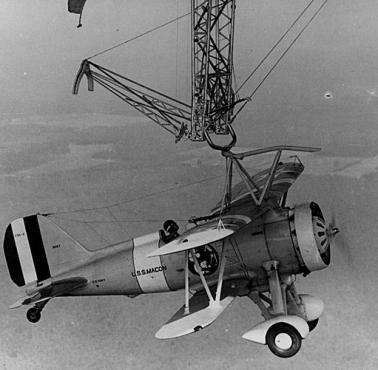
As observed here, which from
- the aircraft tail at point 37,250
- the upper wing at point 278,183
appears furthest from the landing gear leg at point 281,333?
the aircraft tail at point 37,250

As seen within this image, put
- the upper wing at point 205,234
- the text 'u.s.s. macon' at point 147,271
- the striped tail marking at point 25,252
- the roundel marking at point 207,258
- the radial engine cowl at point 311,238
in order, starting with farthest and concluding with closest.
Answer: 1. the striped tail marking at point 25,252
2. the text 'u.s.s. macon' at point 147,271
3. the roundel marking at point 207,258
4. the radial engine cowl at point 311,238
5. the upper wing at point 205,234

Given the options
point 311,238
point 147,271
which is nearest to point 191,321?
point 147,271

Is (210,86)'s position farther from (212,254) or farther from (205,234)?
(205,234)

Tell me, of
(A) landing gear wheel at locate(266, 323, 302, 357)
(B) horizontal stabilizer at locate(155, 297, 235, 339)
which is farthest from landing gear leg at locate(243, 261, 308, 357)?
(B) horizontal stabilizer at locate(155, 297, 235, 339)

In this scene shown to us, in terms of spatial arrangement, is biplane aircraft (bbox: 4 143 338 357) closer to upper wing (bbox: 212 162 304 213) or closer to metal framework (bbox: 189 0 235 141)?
upper wing (bbox: 212 162 304 213)

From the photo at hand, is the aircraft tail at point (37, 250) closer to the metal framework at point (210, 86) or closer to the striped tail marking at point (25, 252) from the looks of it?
the striped tail marking at point (25, 252)
